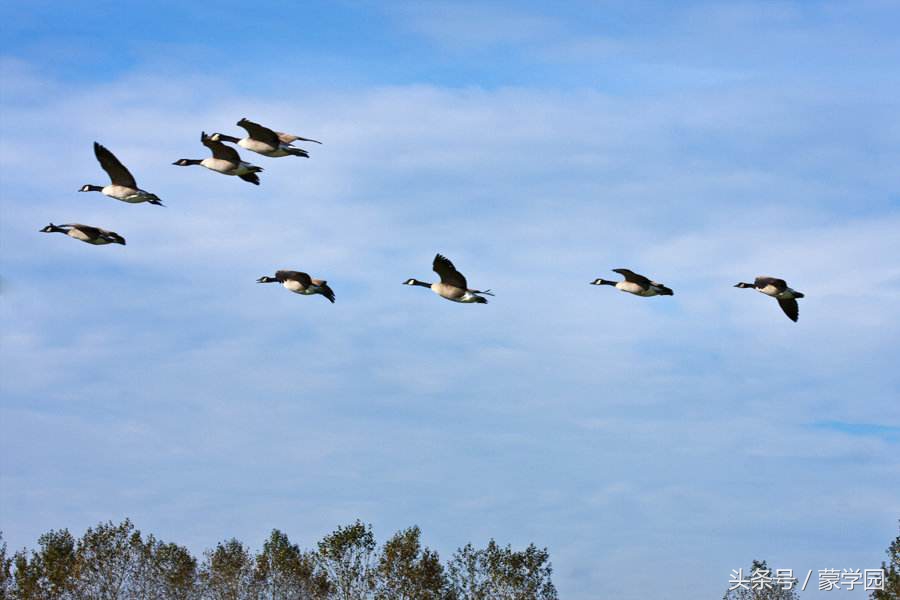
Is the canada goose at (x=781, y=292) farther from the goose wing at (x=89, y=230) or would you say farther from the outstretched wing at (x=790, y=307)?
the goose wing at (x=89, y=230)

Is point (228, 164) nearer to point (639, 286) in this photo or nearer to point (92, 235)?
point (92, 235)

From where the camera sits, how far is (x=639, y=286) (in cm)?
3597

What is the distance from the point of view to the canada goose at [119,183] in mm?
32469

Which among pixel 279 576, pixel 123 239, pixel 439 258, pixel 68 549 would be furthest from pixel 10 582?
pixel 439 258

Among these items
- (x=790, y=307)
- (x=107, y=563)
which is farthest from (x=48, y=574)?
(x=790, y=307)

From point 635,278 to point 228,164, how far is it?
34.0 feet

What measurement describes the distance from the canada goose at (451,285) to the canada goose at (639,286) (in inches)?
142

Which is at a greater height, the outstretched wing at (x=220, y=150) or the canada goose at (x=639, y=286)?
the outstretched wing at (x=220, y=150)

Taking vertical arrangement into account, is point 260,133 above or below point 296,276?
above

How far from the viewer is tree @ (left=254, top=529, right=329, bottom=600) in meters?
59.7

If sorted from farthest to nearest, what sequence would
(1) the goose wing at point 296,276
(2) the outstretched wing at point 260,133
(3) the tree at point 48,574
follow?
(3) the tree at point 48,574
(1) the goose wing at point 296,276
(2) the outstretched wing at point 260,133

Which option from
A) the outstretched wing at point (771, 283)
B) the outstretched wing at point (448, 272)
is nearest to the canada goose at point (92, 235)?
the outstretched wing at point (448, 272)

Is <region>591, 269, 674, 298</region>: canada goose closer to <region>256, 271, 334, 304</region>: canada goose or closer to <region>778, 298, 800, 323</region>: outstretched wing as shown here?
<region>778, 298, 800, 323</region>: outstretched wing

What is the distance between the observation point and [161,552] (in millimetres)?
58188
